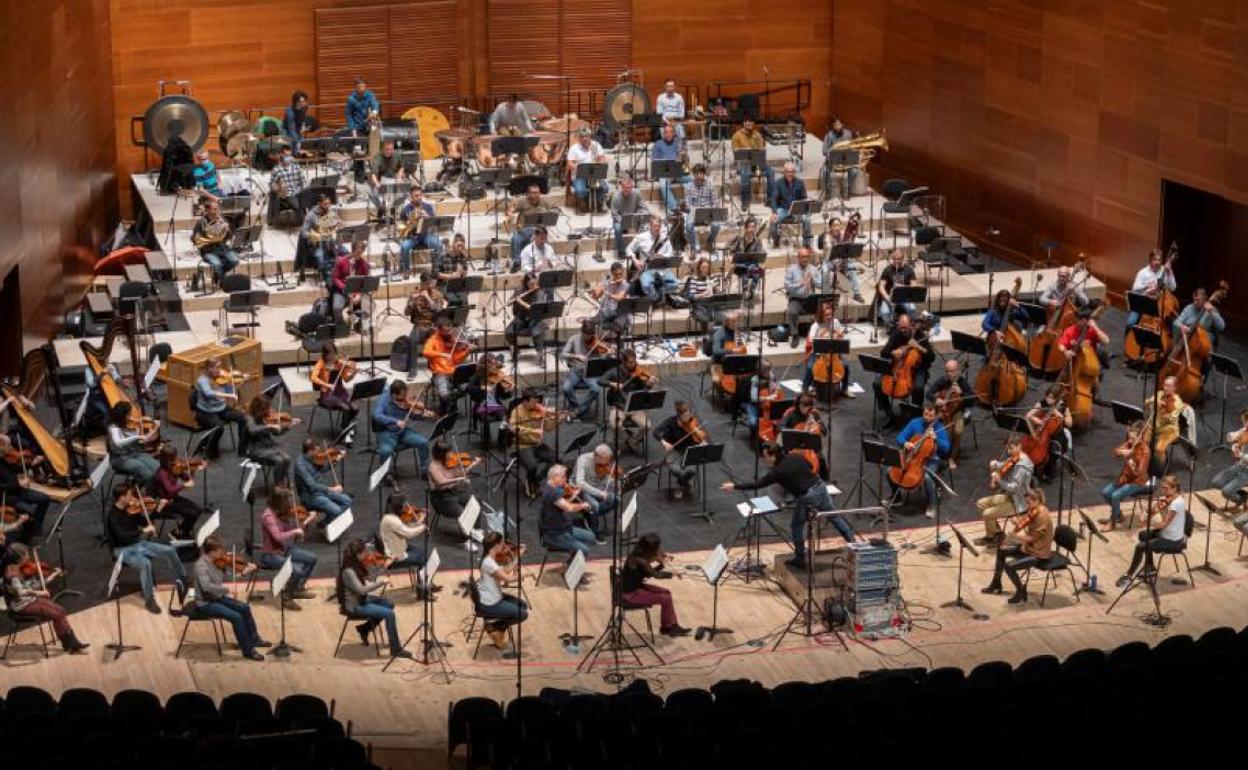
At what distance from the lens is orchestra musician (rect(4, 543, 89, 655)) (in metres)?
17.2

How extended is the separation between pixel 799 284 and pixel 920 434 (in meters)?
4.88

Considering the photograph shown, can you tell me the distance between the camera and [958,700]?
1517 cm

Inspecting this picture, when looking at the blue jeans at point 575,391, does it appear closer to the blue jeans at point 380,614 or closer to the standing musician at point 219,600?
Result: the blue jeans at point 380,614

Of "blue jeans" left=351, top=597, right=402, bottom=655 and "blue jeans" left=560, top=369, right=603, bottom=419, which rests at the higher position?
"blue jeans" left=560, top=369, right=603, bottom=419

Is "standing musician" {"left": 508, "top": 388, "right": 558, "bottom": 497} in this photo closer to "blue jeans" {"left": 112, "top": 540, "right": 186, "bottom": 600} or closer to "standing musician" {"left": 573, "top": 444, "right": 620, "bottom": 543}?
"standing musician" {"left": 573, "top": 444, "right": 620, "bottom": 543}

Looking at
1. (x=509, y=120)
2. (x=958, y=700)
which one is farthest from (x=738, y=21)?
(x=958, y=700)

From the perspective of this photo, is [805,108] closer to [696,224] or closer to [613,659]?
[696,224]

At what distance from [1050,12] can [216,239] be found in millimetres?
10164

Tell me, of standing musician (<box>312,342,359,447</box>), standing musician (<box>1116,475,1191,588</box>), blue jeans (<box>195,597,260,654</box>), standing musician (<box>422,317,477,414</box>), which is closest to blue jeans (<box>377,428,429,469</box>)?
standing musician (<box>312,342,359,447</box>)

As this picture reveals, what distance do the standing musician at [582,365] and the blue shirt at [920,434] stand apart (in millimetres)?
3393

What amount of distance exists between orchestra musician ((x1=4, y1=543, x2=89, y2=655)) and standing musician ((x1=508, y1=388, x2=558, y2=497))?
4726mm

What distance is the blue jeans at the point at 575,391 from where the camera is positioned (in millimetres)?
22391

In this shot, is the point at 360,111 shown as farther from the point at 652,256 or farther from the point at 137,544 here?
the point at 137,544

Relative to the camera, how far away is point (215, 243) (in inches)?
1006
